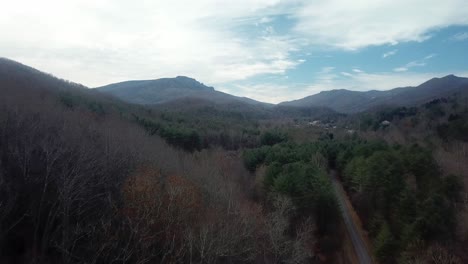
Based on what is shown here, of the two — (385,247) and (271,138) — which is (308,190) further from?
(271,138)

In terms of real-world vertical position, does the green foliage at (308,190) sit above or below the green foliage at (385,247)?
above

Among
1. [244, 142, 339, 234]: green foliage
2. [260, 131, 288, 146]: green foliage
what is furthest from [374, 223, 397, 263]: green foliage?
[260, 131, 288, 146]: green foliage

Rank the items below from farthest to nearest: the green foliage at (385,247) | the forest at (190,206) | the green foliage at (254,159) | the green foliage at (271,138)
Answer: the green foliage at (271,138) < the green foliage at (254,159) < the green foliage at (385,247) < the forest at (190,206)

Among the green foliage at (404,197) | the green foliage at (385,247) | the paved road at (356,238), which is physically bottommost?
the paved road at (356,238)

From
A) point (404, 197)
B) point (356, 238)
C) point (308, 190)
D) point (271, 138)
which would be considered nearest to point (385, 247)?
point (404, 197)

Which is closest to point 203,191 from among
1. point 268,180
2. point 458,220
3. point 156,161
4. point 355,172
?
point 156,161

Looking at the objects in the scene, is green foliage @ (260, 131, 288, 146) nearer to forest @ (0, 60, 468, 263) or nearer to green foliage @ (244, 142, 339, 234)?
forest @ (0, 60, 468, 263)

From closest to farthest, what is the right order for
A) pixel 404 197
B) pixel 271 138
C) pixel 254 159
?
1. pixel 404 197
2. pixel 254 159
3. pixel 271 138

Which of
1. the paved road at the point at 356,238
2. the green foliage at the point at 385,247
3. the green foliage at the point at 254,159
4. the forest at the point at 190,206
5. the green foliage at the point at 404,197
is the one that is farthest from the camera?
the green foliage at the point at 254,159

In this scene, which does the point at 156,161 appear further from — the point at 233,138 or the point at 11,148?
the point at 233,138

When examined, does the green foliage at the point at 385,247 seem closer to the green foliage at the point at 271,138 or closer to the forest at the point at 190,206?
the forest at the point at 190,206

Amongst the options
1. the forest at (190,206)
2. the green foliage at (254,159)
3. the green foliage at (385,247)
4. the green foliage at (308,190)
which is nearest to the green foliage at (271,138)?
the green foliage at (254,159)
